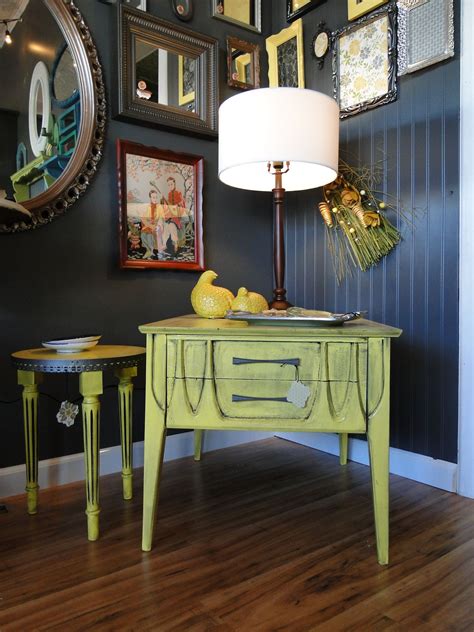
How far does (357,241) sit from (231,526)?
1.25 meters

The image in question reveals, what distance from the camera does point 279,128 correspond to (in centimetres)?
152

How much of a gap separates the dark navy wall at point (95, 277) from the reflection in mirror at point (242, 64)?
1.6 inches

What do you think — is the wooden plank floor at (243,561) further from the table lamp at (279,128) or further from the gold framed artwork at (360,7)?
the gold framed artwork at (360,7)

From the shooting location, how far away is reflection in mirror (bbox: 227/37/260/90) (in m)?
2.35

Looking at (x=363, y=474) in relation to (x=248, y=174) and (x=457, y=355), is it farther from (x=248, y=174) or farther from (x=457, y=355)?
(x=248, y=174)

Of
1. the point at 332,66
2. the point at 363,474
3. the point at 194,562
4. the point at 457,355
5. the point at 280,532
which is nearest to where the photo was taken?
the point at 194,562

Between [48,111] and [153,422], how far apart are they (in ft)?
4.22

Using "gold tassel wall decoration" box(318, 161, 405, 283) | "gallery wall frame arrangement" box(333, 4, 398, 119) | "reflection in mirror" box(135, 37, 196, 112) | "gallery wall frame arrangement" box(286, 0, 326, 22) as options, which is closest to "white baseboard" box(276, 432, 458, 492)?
"gold tassel wall decoration" box(318, 161, 405, 283)

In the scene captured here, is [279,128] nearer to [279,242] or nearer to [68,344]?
[279,242]

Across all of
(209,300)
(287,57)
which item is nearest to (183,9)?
(287,57)

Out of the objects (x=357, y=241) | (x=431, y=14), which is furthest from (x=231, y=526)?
(x=431, y=14)

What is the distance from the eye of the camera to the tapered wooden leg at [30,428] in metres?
1.62

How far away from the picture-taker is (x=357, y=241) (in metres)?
2.09

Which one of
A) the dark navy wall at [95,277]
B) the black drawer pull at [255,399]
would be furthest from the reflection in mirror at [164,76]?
the black drawer pull at [255,399]
